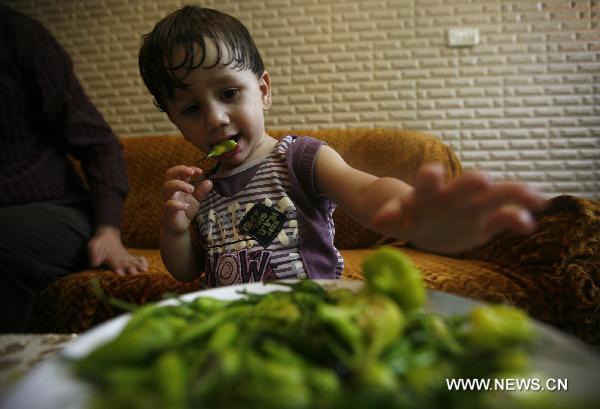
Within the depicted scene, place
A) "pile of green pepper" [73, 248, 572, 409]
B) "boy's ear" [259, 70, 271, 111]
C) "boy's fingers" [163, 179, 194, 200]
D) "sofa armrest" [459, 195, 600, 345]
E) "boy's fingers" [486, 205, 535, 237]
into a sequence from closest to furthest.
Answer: "pile of green pepper" [73, 248, 572, 409]
"boy's fingers" [486, 205, 535, 237]
"boy's fingers" [163, 179, 194, 200]
"boy's ear" [259, 70, 271, 111]
"sofa armrest" [459, 195, 600, 345]

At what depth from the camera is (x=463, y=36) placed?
10.6 ft

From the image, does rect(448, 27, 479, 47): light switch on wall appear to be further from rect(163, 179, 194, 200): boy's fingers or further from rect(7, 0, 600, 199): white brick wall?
rect(163, 179, 194, 200): boy's fingers

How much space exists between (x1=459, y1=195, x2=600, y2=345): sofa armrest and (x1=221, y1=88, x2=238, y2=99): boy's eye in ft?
2.99

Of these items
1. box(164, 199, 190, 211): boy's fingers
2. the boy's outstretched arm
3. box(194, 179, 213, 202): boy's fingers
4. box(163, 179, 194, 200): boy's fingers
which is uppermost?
the boy's outstretched arm

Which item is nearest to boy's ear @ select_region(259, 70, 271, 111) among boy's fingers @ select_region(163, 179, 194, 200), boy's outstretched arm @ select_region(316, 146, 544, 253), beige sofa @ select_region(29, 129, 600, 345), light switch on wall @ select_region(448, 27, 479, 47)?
boy's fingers @ select_region(163, 179, 194, 200)

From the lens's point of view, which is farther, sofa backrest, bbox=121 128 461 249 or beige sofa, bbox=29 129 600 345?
sofa backrest, bbox=121 128 461 249

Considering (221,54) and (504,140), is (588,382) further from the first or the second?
(504,140)

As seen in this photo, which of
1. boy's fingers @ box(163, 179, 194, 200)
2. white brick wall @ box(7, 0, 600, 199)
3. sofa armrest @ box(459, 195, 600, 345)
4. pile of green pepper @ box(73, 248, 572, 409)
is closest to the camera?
pile of green pepper @ box(73, 248, 572, 409)

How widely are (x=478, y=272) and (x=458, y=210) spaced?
0.92 metres

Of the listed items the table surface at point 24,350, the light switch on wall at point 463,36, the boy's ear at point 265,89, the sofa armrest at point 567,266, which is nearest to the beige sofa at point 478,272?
the sofa armrest at point 567,266

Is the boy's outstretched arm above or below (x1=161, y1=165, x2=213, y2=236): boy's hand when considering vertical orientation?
above

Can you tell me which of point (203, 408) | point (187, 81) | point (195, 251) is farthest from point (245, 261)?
point (203, 408)

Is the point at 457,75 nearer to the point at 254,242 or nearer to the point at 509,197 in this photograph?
the point at 254,242

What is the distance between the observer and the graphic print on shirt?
31.8 inches
